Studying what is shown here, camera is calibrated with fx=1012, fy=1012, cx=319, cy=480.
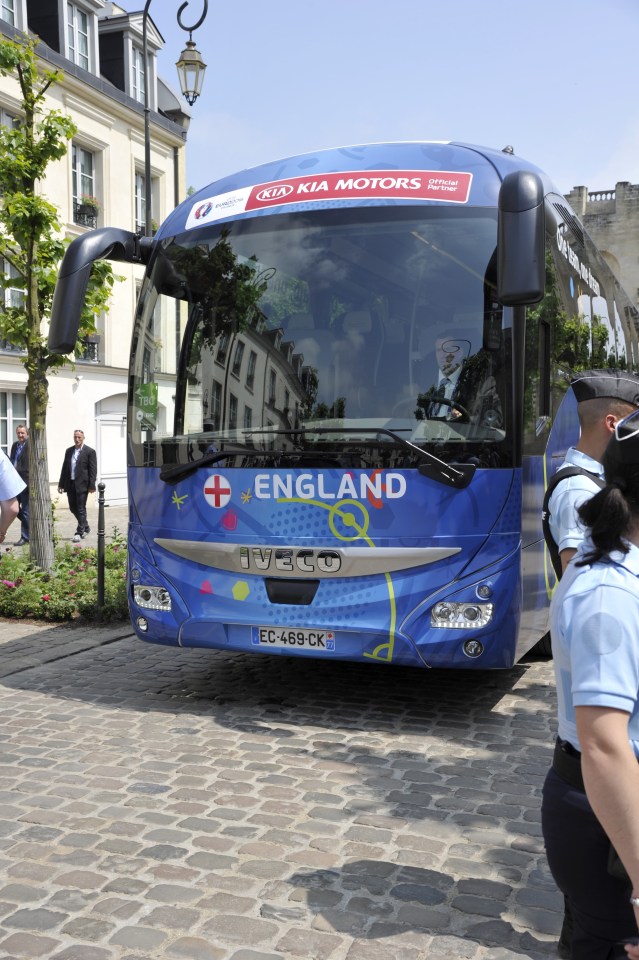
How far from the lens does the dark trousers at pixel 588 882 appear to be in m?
2.22

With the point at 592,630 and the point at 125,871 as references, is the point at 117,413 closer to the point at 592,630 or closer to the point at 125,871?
the point at 125,871

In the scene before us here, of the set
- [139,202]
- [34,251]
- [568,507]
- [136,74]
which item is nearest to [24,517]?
[34,251]

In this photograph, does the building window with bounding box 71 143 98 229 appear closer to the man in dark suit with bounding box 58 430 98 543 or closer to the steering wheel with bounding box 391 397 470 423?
the man in dark suit with bounding box 58 430 98 543

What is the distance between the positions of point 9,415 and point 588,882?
79.0ft

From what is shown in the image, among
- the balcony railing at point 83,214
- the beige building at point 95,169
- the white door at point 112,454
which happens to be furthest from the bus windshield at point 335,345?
the balcony railing at point 83,214

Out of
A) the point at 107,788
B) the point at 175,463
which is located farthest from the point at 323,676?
the point at 107,788

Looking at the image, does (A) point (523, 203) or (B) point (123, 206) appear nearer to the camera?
(A) point (523, 203)

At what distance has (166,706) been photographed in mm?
6578

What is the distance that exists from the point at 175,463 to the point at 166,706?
5.21 feet

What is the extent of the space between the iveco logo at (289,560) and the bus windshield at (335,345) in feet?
1.72

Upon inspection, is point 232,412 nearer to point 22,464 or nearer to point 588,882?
point 588,882

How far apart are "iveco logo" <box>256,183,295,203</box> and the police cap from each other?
297 centimetres

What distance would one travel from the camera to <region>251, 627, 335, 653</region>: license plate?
6012 millimetres

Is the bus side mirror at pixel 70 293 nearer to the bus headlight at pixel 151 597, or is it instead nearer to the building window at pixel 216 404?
the building window at pixel 216 404
